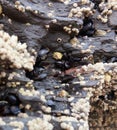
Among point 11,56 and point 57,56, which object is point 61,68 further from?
point 11,56

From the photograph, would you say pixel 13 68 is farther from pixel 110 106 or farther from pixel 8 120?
pixel 110 106

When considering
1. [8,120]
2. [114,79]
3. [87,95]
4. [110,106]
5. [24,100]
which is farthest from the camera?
[110,106]

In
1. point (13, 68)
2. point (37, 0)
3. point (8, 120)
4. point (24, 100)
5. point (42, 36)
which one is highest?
point (37, 0)

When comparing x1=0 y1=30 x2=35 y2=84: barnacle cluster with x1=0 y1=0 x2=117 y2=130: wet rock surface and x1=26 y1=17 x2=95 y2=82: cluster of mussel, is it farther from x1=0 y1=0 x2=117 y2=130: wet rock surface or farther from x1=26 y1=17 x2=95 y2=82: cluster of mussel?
x1=26 y1=17 x2=95 y2=82: cluster of mussel

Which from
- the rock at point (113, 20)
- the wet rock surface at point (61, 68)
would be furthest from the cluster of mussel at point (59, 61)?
the rock at point (113, 20)

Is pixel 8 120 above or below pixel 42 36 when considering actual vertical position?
below

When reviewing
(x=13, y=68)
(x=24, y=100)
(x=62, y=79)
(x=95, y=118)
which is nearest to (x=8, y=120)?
(x=24, y=100)

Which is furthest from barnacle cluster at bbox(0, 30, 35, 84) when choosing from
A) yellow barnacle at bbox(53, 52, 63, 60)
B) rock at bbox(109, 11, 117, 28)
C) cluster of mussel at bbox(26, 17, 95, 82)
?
rock at bbox(109, 11, 117, 28)

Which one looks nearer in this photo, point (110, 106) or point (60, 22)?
point (60, 22)
